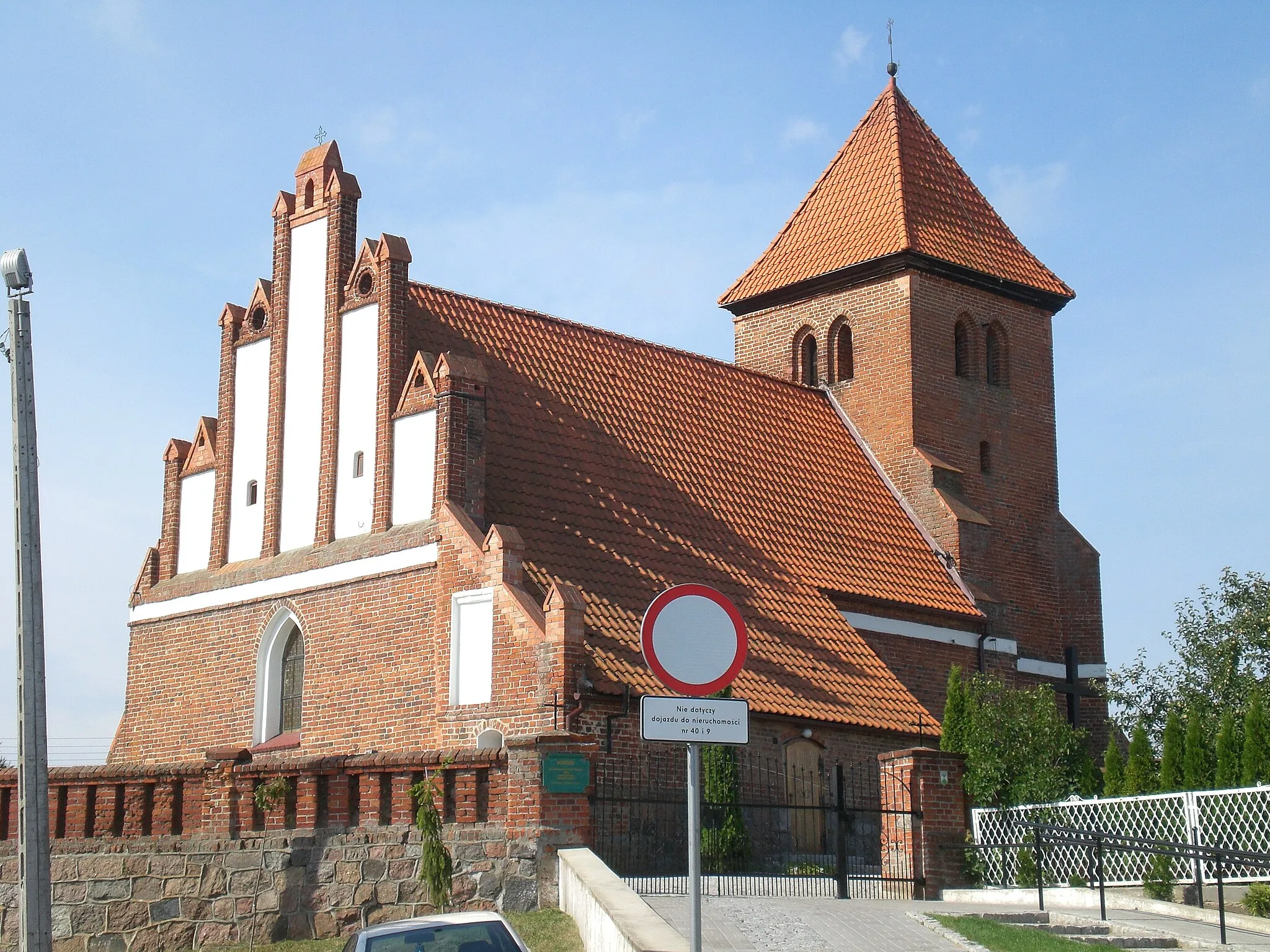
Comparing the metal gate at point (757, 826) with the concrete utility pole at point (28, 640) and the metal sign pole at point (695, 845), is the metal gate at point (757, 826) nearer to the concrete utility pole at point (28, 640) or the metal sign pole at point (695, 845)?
the concrete utility pole at point (28, 640)

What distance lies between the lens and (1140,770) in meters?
19.6

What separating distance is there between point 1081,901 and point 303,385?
38.1ft

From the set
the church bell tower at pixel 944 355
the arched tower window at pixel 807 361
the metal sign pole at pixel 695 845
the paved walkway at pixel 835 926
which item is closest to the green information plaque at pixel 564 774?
the paved walkway at pixel 835 926

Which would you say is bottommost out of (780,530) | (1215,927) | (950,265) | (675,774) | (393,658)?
(1215,927)

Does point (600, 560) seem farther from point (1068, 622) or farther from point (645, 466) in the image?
point (1068, 622)

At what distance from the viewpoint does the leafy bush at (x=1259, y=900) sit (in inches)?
596

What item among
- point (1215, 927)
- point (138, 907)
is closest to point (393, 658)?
point (138, 907)

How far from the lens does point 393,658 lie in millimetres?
19844

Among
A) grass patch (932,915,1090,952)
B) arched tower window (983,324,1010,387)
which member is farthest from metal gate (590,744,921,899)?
arched tower window (983,324,1010,387)

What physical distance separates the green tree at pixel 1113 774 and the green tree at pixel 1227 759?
1884 millimetres

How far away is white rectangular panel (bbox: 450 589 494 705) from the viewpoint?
18.8 meters

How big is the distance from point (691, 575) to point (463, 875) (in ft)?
24.3

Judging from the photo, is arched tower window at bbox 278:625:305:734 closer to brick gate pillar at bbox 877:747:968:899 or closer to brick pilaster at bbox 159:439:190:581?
brick pilaster at bbox 159:439:190:581

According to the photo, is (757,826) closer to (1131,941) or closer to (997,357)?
(1131,941)
